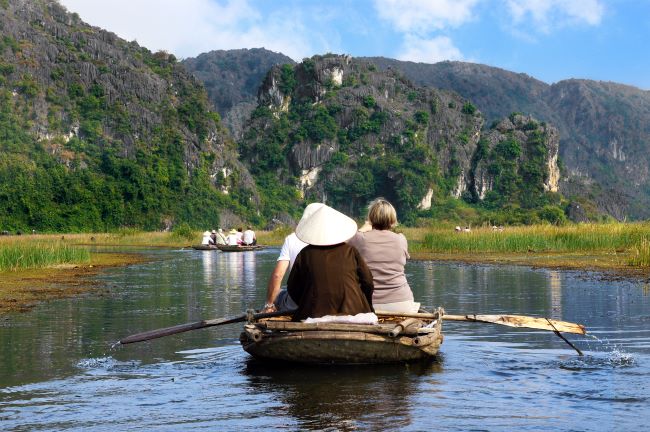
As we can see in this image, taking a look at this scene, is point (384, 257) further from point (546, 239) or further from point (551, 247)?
point (546, 239)

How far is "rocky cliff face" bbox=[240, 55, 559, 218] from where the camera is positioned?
412ft

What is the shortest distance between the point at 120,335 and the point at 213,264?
63.9 ft

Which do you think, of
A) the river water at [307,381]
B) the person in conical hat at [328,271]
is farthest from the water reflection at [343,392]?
the person in conical hat at [328,271]

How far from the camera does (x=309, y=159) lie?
128 meters

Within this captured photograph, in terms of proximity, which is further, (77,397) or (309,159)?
(309,159)

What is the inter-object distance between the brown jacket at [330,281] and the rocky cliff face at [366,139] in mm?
112235

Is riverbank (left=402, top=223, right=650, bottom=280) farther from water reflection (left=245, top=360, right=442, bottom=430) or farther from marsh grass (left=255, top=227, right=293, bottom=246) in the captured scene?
marsh grass (left=255, top=227, right=293, bottom=246)

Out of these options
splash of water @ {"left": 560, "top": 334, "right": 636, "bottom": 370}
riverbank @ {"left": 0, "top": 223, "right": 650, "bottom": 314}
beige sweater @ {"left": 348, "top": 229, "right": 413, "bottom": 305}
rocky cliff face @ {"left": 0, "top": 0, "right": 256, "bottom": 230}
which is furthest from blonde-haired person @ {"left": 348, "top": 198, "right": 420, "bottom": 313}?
rocky cliff face @ {"left": 0, "top": 0, "right": 256, "bottom": 230}

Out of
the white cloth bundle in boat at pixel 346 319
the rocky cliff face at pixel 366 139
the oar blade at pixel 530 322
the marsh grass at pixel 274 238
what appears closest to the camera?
the white cloth bundle in boat at pixel 346 319

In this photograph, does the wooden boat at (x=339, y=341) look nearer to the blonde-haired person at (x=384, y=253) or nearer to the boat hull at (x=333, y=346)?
the boat hull at (x=333, y=346)

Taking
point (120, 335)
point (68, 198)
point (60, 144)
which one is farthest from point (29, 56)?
point (120, 335)

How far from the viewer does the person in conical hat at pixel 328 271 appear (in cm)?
927

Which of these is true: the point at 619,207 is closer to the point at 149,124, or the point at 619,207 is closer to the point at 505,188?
the point at 505,188


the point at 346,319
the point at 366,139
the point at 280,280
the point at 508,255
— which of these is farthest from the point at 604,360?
the point at 366,139
